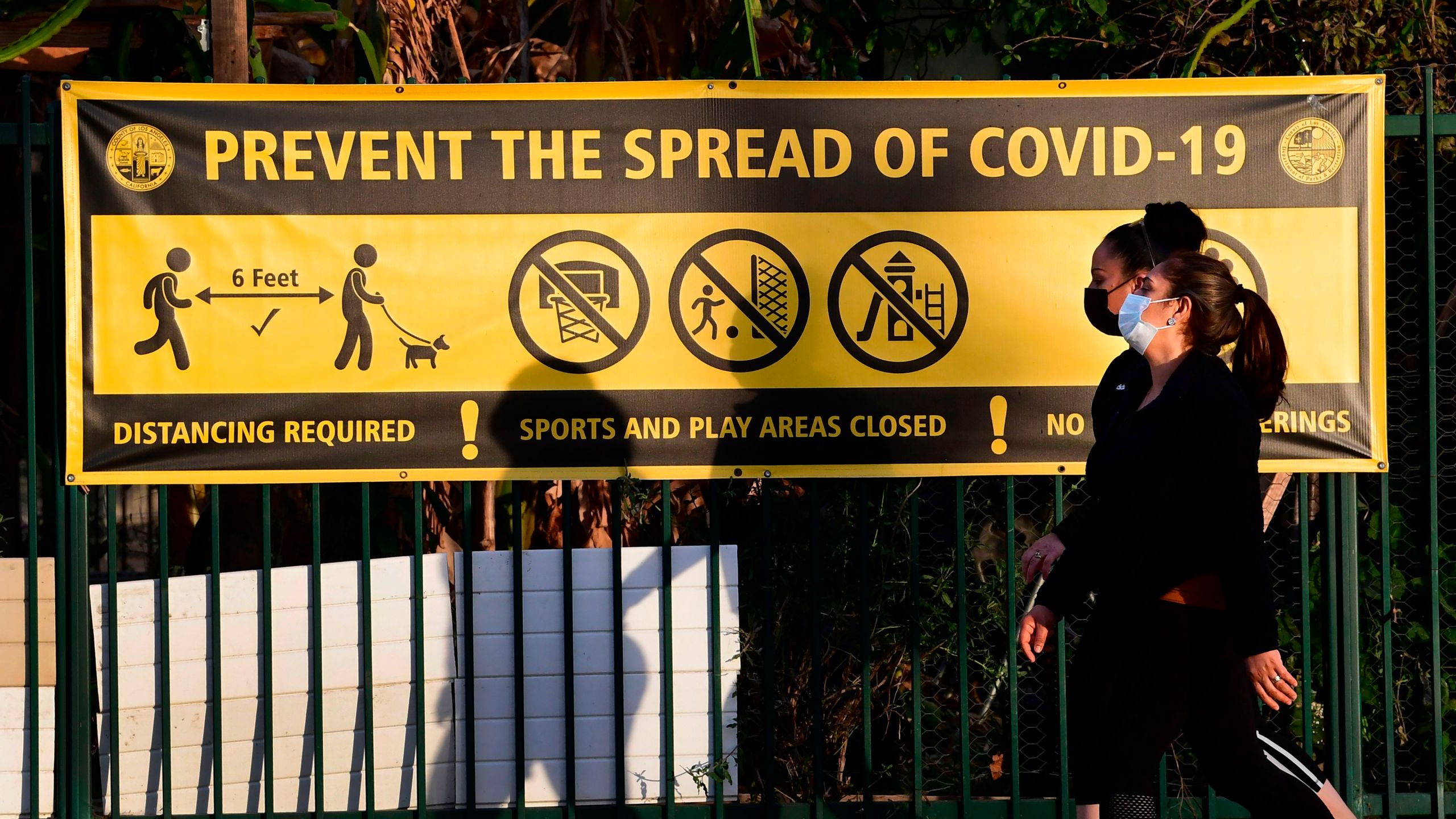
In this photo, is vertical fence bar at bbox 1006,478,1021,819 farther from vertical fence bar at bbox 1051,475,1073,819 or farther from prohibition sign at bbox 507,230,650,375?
prohibition sign at bbox 507,230,650,375

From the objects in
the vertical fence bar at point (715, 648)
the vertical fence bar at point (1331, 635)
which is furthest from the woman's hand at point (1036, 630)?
the vertical fence bar at point (1331, 635)

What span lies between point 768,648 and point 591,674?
618mm

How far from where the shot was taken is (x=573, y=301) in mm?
4379

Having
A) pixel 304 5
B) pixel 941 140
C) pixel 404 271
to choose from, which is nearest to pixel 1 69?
pixel 304 5

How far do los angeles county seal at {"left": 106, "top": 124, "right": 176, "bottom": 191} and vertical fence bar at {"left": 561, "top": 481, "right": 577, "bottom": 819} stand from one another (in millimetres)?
1667

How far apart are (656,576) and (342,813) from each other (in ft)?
4.37

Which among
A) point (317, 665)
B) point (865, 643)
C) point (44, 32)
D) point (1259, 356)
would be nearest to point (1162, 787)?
point (865, 643)

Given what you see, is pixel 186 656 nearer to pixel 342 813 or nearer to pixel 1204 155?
pixel 342 813

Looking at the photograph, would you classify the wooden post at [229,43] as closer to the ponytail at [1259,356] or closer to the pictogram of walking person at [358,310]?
the pictogram of walking person at [358,310]

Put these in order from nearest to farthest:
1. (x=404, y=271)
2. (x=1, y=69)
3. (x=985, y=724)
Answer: (x=404, y=271) < (x=985, y=724) < (x=1, y=69)

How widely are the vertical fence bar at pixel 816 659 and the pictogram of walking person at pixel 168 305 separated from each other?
2.11 m

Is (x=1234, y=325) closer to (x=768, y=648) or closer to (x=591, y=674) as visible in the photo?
(x=768, y=648)

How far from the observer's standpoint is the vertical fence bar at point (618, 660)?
14.5 ft

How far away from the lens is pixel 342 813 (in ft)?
14.8
